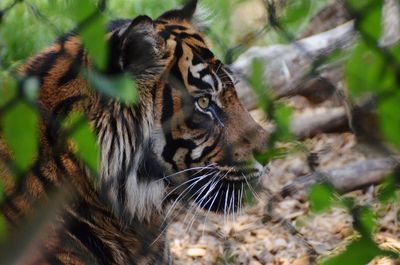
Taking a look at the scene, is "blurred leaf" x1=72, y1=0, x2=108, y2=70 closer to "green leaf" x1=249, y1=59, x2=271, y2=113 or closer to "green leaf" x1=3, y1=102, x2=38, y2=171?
"green leaf" x1=3, y1=102, x2=38, y2=171

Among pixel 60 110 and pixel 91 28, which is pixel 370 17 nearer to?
Answer: pixel 91 28

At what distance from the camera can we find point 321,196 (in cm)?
79

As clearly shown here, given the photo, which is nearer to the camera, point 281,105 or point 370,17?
point 370,17

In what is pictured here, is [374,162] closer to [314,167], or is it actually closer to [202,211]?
[202,211]

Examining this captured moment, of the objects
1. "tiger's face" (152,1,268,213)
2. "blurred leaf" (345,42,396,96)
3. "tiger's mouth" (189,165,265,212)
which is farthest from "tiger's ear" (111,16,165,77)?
"blurred leaf" (345,42,396,96)

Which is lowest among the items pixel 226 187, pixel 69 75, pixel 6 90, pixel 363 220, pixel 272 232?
pixel 272 232

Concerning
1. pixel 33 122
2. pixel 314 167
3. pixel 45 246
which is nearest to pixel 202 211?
pixel 45 246

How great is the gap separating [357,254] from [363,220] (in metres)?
0.10

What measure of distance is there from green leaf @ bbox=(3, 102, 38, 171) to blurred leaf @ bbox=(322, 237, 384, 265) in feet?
1.08

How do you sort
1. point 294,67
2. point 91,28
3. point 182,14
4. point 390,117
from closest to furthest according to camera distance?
point 91,28 → point 390,117 → point 294,67 → point 182,14

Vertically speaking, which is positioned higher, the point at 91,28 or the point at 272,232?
the point at 91,28

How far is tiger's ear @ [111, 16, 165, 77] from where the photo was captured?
138 cm

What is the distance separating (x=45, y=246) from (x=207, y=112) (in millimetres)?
491

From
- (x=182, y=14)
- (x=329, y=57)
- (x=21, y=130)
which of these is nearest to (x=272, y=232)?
(x=182, y=14)
